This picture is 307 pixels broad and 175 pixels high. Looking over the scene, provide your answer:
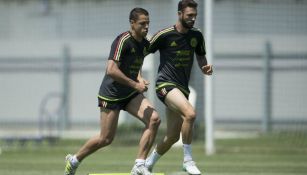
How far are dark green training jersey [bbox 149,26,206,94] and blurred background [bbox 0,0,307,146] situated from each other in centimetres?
864

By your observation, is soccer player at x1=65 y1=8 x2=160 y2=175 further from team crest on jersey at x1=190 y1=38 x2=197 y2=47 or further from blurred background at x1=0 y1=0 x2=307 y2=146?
blurred background at x1=0 y1=0 x2=307 y2=146

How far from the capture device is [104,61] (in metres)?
32.6

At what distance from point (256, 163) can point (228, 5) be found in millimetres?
8501

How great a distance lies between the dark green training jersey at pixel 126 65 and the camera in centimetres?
1268

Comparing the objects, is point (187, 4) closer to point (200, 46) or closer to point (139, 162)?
point (200, 46)

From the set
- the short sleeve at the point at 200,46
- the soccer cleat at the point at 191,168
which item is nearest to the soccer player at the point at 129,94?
the soccer cleat at the point at 191,168

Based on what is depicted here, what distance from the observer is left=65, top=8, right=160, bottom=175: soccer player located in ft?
41.4

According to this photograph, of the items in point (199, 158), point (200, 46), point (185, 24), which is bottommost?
point (199, 158)

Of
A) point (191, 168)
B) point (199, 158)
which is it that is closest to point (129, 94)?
point (191, 168)

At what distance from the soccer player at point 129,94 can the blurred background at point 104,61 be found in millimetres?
9179

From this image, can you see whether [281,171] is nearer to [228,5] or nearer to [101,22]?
[228,5]

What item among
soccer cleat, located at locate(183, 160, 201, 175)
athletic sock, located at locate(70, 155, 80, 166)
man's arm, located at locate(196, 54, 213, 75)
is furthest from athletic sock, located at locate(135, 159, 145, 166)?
man's arm, located at locate(196, 54, 213, 75)

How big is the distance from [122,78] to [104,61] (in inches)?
797

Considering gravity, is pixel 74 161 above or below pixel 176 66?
below
